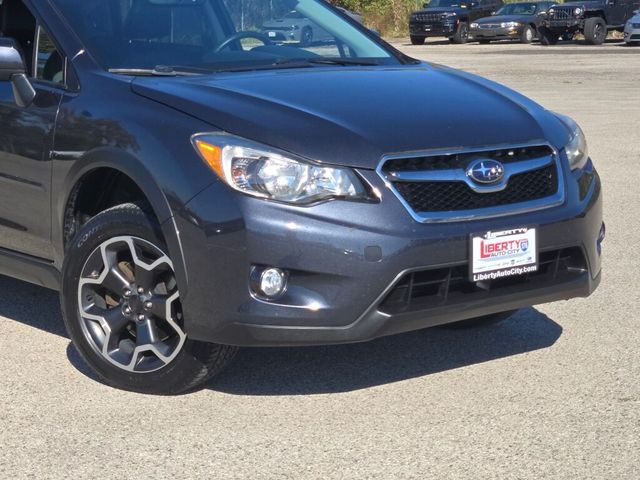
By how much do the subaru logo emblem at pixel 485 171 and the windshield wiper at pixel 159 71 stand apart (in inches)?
50.4

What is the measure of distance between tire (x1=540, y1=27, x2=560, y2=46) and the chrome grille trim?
34.0m

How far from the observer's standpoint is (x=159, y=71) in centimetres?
512

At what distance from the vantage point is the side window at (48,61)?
5.23 metres

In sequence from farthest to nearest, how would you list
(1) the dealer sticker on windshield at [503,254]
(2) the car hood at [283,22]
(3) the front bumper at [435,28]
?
(3) the front bumper at [435,28], (2) the car hood at [283,22], (1) the dealer sticker on windshield at [503,254]

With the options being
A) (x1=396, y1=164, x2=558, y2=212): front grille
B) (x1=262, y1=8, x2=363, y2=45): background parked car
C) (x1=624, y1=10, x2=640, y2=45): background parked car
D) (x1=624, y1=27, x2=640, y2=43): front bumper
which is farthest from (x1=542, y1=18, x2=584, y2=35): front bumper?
(x1=396, y1=164, x2=558, y2=212): front grille

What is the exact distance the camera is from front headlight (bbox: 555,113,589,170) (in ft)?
16.3

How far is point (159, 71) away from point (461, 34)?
36.9m

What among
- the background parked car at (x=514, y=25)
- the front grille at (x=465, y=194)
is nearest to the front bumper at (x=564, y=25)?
the background parked car at (x=514, y=25)

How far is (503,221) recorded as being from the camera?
15.0 ft

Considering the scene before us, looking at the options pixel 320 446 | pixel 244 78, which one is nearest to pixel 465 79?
pixel 244 78

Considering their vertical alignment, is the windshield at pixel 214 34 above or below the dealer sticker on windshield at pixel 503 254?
above

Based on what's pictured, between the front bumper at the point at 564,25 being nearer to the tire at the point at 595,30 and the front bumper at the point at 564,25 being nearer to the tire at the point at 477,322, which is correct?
the tire at the point at 595,30

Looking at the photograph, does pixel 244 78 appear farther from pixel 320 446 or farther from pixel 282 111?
pixel 320 446

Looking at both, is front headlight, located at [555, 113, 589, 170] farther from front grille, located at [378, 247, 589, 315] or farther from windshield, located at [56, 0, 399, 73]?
windshield, located at [56, 0, 399, 73]
